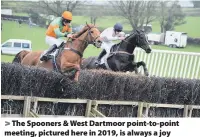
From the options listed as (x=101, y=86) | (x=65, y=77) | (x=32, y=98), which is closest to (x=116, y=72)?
(x=101, y=86)

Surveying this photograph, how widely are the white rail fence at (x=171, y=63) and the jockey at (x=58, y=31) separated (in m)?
0.90

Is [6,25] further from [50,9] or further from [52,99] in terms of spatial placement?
[52,99]

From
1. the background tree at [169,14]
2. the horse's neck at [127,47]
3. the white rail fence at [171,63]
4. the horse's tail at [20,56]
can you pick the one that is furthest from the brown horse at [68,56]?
the background tree at [169,14]

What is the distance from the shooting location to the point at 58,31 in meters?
5.31

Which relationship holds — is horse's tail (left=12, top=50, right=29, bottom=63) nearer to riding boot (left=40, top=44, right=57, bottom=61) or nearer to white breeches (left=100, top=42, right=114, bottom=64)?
riding boot (left=40, top=44, right=57, bottom=61)

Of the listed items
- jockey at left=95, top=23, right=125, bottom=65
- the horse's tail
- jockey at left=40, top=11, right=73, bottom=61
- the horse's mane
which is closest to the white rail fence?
jockey at left=95, top=23, right=125, bottom=65

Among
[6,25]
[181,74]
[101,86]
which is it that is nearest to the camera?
[6,25]

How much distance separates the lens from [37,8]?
533cm

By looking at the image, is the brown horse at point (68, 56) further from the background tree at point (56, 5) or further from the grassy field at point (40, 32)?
the background tree at point (56, 5)

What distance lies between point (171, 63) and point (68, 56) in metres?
1.30

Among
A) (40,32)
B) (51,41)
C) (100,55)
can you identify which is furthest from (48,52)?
(100,55)

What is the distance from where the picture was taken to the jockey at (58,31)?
5332 mm

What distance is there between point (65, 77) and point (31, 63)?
395mm

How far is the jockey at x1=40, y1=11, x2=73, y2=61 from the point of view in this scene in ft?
17.5
